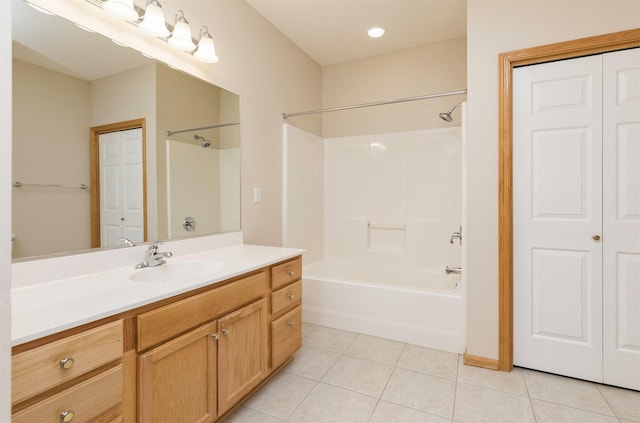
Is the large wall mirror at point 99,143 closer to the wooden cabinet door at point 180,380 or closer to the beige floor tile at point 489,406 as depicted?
the wooden cabinet door at point 180,380

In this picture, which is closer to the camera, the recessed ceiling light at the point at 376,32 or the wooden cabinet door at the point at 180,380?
the wooden cabinet door at the point at 180,380

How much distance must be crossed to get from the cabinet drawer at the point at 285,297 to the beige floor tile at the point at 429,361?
0.85 meters

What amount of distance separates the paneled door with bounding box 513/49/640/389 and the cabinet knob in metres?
2.31

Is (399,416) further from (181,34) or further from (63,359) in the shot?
(181,34)

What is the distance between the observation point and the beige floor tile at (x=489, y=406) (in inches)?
61.8

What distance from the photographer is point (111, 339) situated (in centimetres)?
99

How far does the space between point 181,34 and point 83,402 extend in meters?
1.76

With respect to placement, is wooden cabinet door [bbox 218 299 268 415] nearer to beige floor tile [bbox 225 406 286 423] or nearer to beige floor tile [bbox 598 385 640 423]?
beige floor tile [bbox 225 406 286 423]

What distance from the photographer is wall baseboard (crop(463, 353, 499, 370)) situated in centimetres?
203

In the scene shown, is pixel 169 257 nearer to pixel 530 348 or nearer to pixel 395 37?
pixel 530 348

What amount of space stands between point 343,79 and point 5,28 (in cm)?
326

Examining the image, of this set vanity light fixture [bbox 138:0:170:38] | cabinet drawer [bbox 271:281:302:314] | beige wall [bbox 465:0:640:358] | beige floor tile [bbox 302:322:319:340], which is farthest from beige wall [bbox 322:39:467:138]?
beige floor tile [bbox 302:322:319:340]

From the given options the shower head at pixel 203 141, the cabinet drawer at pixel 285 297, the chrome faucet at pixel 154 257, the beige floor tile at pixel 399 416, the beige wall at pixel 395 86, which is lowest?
the beige floor tile at pixel 399 416

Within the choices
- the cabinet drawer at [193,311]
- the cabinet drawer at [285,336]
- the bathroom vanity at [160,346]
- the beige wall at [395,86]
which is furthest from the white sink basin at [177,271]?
the beige wall at [395,86]
